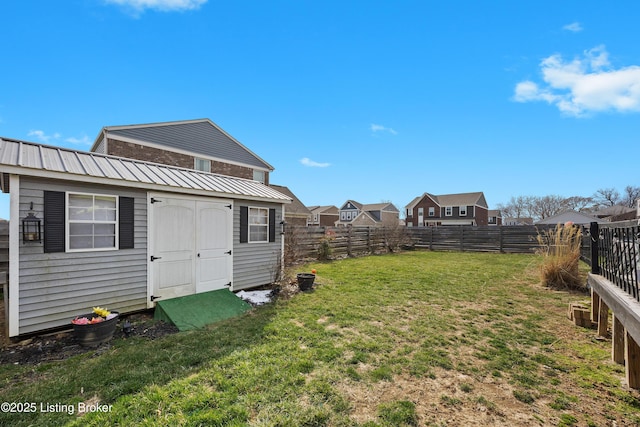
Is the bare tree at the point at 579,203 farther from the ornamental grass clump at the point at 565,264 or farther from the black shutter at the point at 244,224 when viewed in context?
the black shutter at the point at 244,224

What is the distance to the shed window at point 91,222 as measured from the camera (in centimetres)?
433

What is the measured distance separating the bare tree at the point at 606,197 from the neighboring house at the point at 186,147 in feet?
182

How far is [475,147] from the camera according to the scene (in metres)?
20.0

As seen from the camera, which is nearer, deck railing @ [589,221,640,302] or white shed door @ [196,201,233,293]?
deck railing @ [589,221,640,302]

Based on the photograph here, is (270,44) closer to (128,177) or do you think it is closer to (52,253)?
(128,177)

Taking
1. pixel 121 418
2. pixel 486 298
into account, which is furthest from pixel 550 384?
pixel 121 418

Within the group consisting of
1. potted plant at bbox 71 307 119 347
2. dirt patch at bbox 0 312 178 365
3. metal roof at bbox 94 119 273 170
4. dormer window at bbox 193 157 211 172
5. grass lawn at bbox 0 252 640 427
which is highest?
metal roof at bbox 94 119 273 170

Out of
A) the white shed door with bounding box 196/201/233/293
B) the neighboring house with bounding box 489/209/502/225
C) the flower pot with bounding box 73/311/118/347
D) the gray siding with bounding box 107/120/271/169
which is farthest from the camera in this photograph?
the neighboring house with bounding box 489/209/502/225

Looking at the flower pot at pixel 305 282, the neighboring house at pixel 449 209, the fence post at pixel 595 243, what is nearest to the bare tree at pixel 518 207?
the neighboring house at pixel 449 209

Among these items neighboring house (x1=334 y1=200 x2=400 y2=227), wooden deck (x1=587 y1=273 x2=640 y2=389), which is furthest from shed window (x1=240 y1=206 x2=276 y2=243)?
neighboring house (x1=334 y1=200 x2=400 y2=227)

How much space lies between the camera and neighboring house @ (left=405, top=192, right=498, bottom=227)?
114ft

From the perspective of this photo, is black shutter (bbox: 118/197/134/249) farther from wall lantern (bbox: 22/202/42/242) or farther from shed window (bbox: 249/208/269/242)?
shed window (bbox: 249/208/269/242)

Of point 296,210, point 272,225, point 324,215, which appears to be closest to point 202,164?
point 296,210

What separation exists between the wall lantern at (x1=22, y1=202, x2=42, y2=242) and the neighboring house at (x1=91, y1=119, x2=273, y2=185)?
10.8 meters
